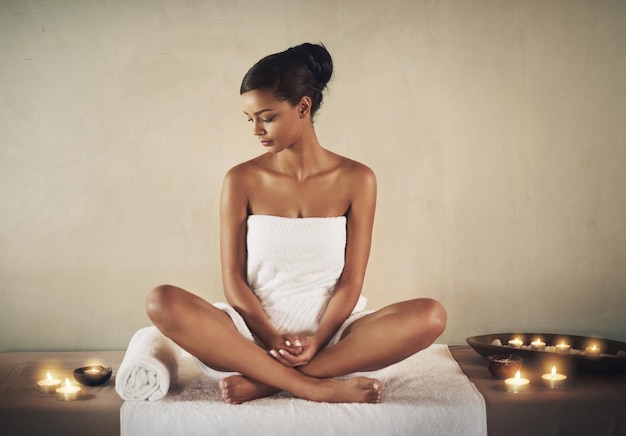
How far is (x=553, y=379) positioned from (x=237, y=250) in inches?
42.9

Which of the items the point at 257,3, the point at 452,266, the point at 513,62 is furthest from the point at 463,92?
the point at 257,3

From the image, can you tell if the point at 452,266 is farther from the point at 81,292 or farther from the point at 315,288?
the point at 81,292

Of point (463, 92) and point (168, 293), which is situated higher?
point (463, 92)

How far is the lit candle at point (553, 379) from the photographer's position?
212 cm

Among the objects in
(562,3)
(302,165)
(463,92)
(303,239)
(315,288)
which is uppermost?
(562,3)

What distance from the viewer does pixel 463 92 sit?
2643 mm

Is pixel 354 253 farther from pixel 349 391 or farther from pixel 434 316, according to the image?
pixel 349 391

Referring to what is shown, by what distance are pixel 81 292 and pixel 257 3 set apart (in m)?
1.29

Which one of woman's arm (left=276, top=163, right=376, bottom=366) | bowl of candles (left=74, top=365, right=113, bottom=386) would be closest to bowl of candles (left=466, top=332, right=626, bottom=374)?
woman's arm (left=276, top=163, right=376, bottom=366)

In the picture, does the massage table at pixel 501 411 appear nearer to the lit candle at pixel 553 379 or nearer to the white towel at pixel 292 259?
the lit candle at pixel 553 379

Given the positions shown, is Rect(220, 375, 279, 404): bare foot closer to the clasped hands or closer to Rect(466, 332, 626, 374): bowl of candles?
the clasped hands

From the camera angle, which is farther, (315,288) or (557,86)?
(557,86)

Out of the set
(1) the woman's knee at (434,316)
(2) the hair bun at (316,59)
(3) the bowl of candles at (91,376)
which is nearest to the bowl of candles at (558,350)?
(1) the woman's knee at (434,316)

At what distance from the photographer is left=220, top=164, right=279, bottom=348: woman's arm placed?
7.30ft
